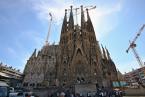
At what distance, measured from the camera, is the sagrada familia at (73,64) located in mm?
69812

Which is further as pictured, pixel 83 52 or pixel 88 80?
pixel 83 52

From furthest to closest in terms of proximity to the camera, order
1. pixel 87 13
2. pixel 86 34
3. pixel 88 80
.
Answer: pixel 87 13
pixel 86 34
pixel 88 80

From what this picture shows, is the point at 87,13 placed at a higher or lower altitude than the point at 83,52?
higher

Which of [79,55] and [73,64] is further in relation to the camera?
[79,55]

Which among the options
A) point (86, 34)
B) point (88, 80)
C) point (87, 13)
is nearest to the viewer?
point (88, 80)

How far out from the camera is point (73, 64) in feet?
238

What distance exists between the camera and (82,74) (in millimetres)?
71438

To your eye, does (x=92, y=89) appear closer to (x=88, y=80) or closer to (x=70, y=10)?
(x=88, y=80)

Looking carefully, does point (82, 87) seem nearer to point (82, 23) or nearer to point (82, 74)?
point (82, 74)

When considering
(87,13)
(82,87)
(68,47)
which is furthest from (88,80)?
(87,13)

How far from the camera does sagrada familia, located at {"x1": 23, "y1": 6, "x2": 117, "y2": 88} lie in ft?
229

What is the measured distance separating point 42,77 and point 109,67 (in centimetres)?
2940

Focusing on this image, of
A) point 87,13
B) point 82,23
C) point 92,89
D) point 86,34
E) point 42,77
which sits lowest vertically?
point 92,89

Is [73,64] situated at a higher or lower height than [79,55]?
lower
